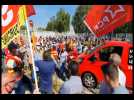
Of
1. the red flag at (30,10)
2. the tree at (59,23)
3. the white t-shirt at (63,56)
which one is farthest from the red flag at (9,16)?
the white t-shirt at (63,56)

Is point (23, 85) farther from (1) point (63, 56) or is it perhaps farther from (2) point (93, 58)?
(2) point (93, 58)

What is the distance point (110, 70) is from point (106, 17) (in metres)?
1.32

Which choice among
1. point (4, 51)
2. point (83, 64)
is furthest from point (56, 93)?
point (4, 51)

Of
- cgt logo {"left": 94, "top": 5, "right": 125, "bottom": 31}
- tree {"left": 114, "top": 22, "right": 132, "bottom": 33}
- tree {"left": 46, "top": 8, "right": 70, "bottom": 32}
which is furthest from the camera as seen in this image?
tree {"left": 46, "top": 8, "right": 70, "bottom": 32}

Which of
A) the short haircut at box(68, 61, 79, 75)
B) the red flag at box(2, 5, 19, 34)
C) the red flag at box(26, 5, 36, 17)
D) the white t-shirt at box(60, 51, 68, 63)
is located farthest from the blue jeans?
the red flag at box(26, 5, 36, 17)

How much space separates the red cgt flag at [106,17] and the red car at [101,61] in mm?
404

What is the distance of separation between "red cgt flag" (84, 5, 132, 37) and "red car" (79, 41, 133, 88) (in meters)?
0.40

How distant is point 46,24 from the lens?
1133 centimetres

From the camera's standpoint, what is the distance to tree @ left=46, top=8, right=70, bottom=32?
445 inches

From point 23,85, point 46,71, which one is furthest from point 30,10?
point 23,85

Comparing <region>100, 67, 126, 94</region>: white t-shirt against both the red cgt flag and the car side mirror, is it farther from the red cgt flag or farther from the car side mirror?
the red cgt flag

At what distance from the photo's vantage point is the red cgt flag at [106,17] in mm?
11102

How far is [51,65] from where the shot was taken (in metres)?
11.3
